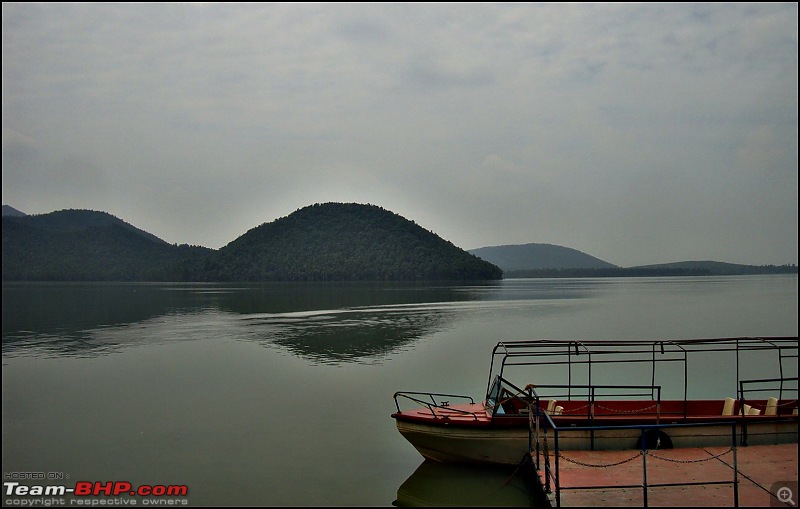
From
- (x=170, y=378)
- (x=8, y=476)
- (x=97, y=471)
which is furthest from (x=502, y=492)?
(x=170, y=378)

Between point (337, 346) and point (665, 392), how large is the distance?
19279mm

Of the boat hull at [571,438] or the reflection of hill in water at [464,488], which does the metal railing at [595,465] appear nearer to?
the boat hull at [571,438]

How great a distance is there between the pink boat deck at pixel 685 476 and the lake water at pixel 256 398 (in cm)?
156

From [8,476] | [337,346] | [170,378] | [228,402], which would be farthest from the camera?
[337,346]

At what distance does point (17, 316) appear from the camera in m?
57.0

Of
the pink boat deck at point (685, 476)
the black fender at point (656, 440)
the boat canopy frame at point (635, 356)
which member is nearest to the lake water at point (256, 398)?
the pink boat deck at point (685, 476)

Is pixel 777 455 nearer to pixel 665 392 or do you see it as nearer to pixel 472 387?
pixel 665 392

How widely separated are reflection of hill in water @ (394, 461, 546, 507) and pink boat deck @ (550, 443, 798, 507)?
1110mm

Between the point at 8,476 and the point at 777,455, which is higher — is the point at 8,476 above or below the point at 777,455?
below

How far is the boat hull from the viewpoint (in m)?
13.0

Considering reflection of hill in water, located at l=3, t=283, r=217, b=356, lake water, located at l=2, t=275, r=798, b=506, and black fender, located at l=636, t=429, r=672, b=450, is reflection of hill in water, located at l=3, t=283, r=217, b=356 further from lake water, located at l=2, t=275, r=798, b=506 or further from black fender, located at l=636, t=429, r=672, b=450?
black fender, located at l=636, t=429, r=672, b=450

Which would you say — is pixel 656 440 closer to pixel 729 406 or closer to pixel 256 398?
pixel 729 406

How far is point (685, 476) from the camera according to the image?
11.4m

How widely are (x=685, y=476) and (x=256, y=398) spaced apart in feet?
50.2
